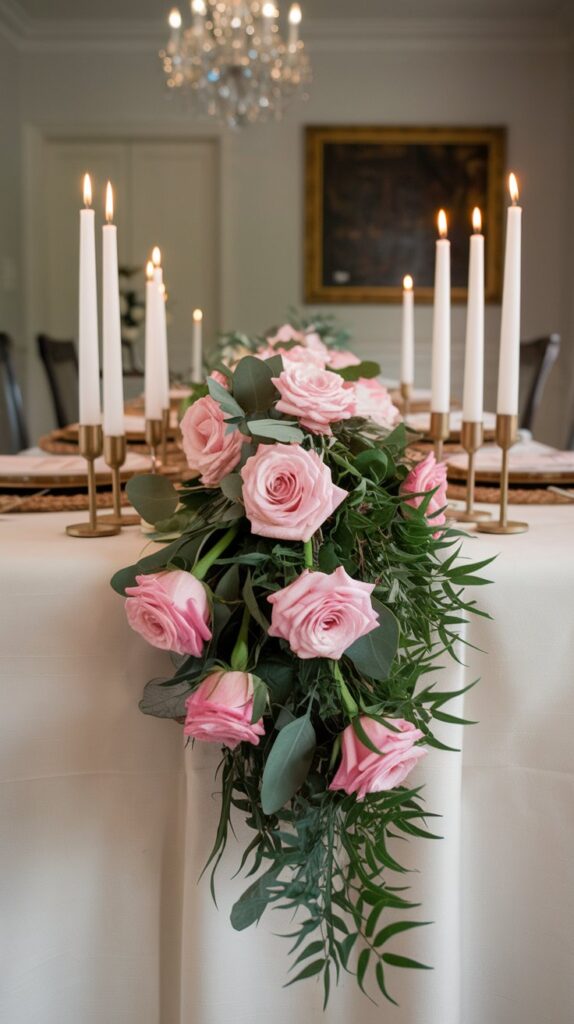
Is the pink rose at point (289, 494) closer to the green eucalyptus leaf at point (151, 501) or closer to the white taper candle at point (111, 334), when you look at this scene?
the green eucalyptus leaf at point (151, 501)

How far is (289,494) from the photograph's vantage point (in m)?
0.76

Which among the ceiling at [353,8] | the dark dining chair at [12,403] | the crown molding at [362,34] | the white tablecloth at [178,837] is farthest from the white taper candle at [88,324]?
the crown molding at [362,34]

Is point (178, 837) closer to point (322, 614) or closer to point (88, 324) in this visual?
point (322, 614)

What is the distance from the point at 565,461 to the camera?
1504 mm

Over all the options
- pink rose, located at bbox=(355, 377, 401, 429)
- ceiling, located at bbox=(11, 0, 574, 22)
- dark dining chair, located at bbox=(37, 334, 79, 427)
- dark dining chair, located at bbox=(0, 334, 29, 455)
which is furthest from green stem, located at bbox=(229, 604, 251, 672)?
ceiling, located at bbox=(11, 0, 574, 22)

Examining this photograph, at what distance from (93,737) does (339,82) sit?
618 cm

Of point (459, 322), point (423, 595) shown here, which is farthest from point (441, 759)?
point (459, 322)

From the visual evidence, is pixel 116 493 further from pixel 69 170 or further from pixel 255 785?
pixel 69 170

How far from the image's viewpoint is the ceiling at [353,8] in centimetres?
581

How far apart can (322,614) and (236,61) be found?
4.26 metres

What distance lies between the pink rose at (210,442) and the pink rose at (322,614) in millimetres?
147

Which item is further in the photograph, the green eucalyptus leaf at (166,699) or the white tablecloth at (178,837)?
the white tablecloth at (178,837)

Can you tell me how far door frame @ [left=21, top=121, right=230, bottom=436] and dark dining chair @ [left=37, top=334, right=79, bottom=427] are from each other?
280cm

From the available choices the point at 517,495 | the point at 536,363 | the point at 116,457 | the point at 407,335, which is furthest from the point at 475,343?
the point at 536,363
